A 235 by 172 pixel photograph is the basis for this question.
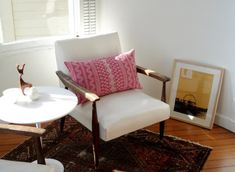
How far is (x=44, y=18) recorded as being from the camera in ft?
9.59

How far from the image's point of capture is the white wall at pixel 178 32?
260 cm

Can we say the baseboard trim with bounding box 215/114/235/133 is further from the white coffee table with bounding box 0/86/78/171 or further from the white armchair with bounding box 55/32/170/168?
the white coffee table with bounding box 0/86/78/171

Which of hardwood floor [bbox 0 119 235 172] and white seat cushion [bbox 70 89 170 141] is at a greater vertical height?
white seat cushion [bbox 70 89 170 141]

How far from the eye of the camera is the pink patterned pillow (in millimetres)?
2291

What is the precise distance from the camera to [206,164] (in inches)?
91.4

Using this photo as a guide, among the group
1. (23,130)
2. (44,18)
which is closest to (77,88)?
(23,130)

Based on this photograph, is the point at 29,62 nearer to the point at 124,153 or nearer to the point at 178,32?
the point at 124,153

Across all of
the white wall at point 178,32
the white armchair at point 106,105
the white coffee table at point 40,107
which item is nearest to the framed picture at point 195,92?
the white wall at point 178,32

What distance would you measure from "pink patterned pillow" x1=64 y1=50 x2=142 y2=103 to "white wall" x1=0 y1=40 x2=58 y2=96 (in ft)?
2.14

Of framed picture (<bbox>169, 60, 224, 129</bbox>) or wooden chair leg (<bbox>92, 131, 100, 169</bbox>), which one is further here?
framed picture (<bbox>169, 60, 224, 129</bbox>)

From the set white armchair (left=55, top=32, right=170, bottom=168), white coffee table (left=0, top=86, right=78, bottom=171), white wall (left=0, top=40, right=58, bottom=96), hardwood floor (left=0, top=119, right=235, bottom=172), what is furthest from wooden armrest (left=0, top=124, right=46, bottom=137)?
white wall (left=0, top=40, right=58, bottom=96)

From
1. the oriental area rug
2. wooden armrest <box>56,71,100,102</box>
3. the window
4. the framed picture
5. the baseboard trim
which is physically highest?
the window

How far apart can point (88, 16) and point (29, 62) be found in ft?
2.50

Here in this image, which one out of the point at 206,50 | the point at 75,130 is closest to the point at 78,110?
the point at 75,130
